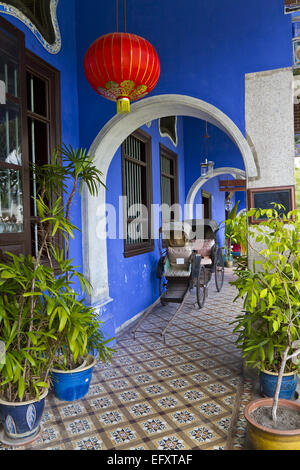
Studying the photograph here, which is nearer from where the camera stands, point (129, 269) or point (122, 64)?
point (122, 64)

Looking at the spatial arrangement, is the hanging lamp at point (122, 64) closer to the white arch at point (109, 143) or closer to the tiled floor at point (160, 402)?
the white arch at point (109, 143)

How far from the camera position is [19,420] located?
225 centimetres

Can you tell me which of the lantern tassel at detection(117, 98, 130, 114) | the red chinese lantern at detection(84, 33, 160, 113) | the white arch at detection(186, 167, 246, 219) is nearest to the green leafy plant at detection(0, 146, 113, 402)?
the lantern tassel at detection(117, 98, 130, 114)

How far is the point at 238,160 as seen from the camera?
8898mm

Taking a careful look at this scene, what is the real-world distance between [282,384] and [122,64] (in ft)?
8.89

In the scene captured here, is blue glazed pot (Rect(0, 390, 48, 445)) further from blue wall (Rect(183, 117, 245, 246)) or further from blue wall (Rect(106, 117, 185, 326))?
blue wall (Rect(183, 117, 245, 246))

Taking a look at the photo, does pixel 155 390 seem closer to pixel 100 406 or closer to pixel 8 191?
pixel 100 406

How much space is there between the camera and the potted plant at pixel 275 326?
196 centimetres

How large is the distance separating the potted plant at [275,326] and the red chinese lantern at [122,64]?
4.13ft

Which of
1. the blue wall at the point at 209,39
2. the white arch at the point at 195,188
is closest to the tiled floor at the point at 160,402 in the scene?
the blue wall at the point at 209,39

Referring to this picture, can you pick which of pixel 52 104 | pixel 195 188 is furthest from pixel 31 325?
pixel 195 188

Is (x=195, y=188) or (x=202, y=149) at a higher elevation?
(x=202, y=149)

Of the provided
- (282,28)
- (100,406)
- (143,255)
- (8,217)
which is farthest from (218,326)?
(282,28)

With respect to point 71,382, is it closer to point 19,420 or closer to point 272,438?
point 19,420
